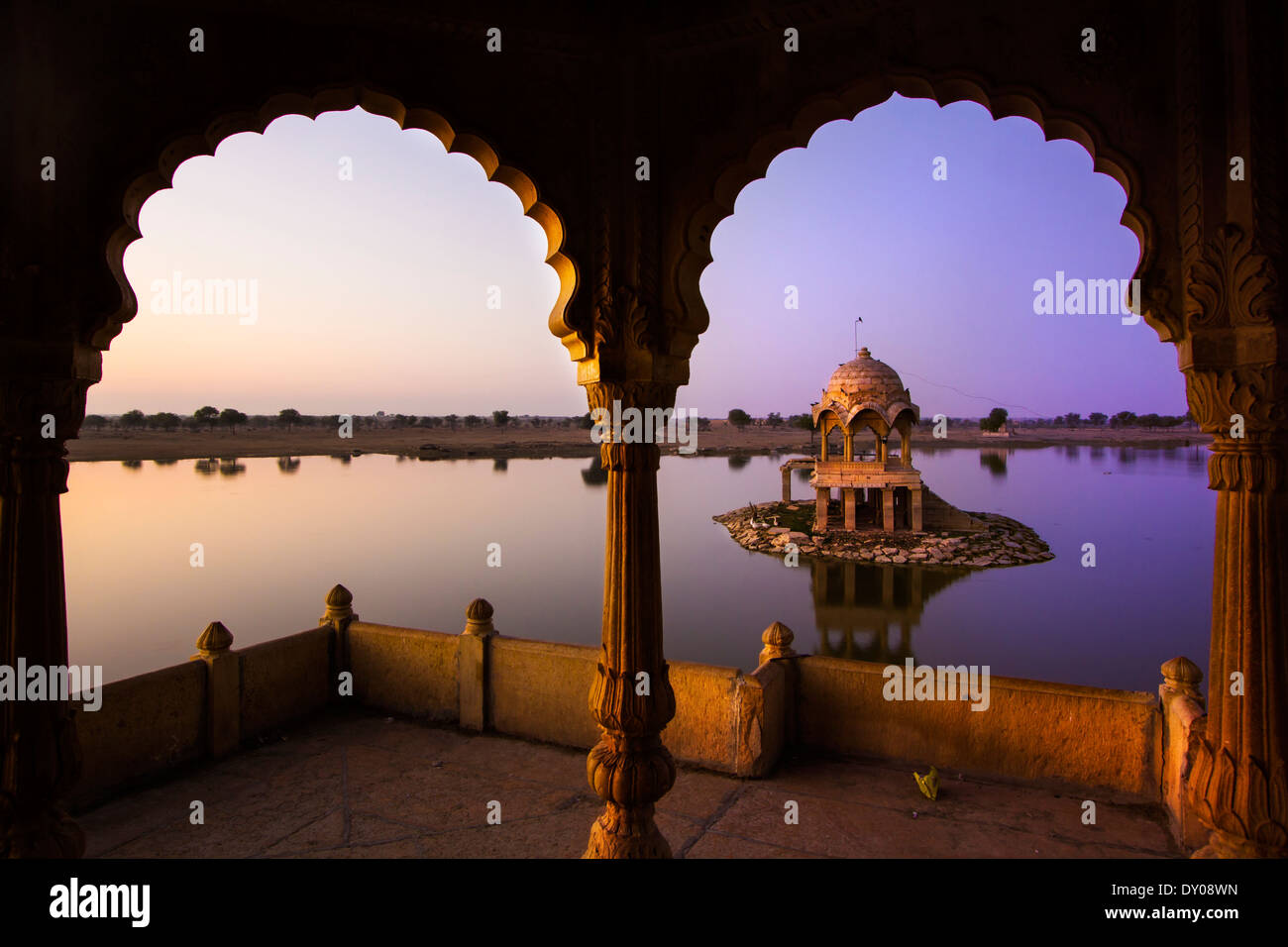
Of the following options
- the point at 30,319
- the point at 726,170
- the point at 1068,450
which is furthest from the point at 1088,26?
the point at 1068,450

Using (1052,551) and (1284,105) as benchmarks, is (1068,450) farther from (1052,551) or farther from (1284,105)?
(1284,105)

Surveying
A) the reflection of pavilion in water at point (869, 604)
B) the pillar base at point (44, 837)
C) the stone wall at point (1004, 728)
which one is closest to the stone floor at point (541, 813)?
the stone wall at point (1004, 728)

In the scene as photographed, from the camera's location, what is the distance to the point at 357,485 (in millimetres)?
51594

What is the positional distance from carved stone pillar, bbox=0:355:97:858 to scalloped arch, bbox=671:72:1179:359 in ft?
7.74

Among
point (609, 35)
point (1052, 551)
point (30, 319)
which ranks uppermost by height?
point (609, 35)

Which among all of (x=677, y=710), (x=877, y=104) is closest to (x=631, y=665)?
(x=677, y=710)

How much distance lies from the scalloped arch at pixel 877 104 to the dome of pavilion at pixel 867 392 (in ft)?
67.0

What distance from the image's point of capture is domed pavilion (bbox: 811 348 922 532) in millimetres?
22719

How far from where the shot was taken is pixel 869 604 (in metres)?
21.5

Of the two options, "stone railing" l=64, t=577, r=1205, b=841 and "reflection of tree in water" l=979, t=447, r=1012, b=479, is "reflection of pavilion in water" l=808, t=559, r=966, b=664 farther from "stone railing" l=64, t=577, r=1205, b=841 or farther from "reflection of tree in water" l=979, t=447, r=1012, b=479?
"reflection of tree in water" l=979, t=447, r=1012, b=479

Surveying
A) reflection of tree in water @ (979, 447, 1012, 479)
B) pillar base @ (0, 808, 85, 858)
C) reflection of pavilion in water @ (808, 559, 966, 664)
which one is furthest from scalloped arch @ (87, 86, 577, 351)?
reflection of tree in water @ (979, 447, 1012, 479)

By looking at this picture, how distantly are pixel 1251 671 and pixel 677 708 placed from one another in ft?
10.7

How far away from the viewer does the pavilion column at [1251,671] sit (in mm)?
2414
